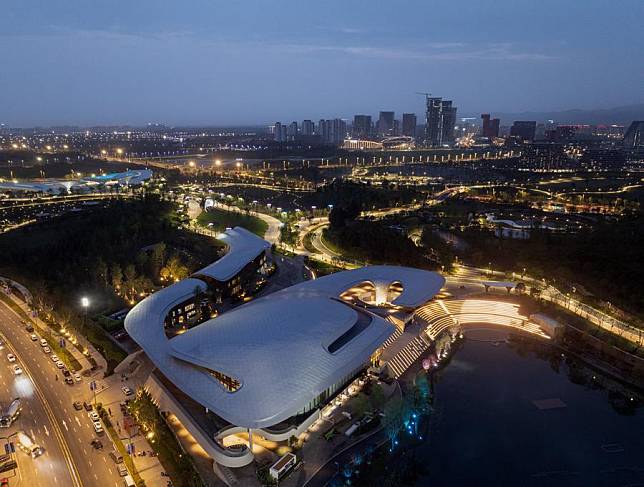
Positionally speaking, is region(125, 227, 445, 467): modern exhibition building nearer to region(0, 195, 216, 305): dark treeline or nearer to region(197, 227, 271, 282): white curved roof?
region(197, 227, 271, 282): white curved roof

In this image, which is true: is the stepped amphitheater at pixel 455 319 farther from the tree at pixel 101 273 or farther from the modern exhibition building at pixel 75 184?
the modern exhibition building at pixel 75 184

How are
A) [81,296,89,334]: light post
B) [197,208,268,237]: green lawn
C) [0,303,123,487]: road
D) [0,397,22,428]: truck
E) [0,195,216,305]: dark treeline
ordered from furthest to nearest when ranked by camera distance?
1. [197,208,268,237]: green lawn
2. [0,195,216,305]: dark treeline
3. [81,296,89,334]: light post
4. [0,397,22,428]: truck
5. [0,303,123,487]: road

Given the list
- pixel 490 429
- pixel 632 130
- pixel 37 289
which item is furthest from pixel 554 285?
pixel 632 130

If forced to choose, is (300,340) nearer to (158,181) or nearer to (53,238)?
(53,238)

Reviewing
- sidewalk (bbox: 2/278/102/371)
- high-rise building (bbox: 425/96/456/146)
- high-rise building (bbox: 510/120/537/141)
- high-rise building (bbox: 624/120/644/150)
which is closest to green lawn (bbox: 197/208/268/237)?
sidewalk (bbox: 2/278/102/371)

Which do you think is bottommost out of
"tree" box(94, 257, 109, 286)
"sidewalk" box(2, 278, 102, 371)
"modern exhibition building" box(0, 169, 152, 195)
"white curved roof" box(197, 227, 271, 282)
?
"sidewalk" box(2, 278, 102, 371)

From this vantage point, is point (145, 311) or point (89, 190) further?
point (89, 190)

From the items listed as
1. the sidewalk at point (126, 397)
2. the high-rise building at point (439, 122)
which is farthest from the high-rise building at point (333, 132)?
the sidewalk at point (126, 397)
